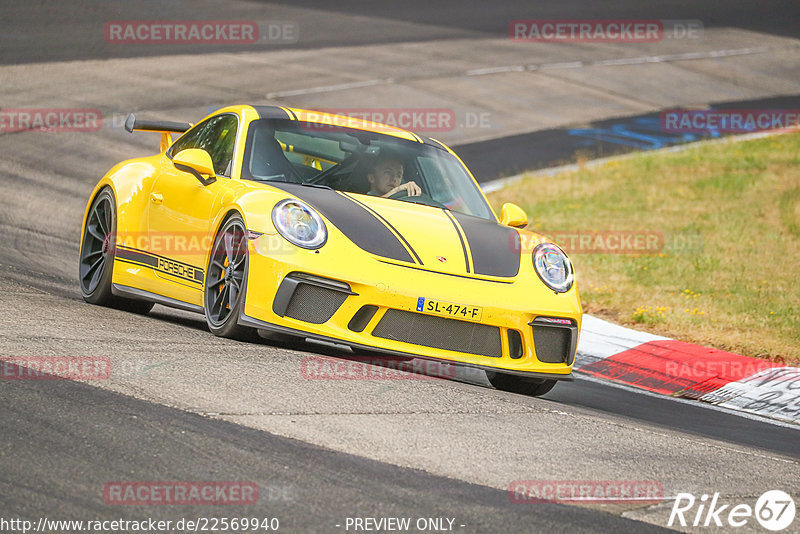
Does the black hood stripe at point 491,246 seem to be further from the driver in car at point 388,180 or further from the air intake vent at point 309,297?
the air intake vent at point 309,297

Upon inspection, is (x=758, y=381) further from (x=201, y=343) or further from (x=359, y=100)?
(x=359, y=100)

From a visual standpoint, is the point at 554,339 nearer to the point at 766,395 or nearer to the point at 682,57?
the point at 766,395

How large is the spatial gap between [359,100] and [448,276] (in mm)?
13519

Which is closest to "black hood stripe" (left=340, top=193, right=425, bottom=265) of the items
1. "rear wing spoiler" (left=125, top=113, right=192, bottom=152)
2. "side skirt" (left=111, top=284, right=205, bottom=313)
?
"side skirt" (left=111, top=284, right=205, bottom=313)

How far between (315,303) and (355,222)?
0.61 metres

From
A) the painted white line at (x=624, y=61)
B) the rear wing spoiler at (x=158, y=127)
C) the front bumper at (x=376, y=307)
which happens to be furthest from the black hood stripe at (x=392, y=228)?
the painted white line at (x=624, y=61)

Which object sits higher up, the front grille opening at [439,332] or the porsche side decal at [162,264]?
the porsche side decal at [162,264]

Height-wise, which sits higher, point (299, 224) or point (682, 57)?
point (682, 57)

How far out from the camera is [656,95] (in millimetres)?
23391

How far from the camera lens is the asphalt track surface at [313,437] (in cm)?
420

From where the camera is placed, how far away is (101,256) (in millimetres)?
8477

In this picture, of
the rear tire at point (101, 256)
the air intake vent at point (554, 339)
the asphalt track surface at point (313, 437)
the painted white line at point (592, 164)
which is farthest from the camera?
the painted white line at point (592, 164)

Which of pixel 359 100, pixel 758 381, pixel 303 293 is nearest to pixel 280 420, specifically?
pixel 303 293

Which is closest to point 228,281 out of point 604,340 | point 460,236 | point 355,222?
point 355,222
